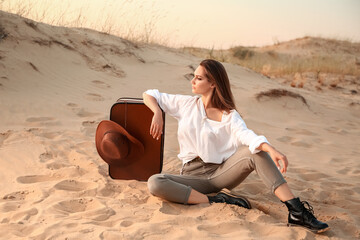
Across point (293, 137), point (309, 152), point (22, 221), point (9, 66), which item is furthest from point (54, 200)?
point (9, 66)

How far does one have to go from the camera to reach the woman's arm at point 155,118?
133 inches

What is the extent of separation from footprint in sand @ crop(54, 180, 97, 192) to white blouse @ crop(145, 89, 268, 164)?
2.73 ft

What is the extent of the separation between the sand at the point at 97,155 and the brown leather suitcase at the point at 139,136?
107 mm

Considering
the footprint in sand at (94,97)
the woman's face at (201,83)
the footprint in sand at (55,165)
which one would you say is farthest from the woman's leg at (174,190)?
the footprint in sand at (94,97)

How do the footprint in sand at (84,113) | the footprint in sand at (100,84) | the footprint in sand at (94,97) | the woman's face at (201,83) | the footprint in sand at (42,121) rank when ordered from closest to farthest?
the woman's face at (201,83) < the footprint in sand at (42,121) < the footprint in sand at (84,113) < the footprint in sand at (94,97) < the footprint in sand at (100,84)

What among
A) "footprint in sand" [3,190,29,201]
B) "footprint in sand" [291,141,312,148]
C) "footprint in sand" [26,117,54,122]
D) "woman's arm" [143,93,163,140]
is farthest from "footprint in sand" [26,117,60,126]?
"footprint in sand" [291,141,312,148]

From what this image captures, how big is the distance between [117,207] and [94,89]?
4679mm

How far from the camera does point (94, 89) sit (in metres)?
7.64

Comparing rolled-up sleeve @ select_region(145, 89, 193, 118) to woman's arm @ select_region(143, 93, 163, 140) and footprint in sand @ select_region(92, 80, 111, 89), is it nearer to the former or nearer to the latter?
woman's arm @ select_region(143, 93, 163, 140)

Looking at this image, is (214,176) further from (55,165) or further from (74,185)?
(55,165)

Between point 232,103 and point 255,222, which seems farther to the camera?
point 232,103

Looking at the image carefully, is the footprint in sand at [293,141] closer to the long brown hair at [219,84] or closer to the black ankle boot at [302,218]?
the long brown hair at [219,84]

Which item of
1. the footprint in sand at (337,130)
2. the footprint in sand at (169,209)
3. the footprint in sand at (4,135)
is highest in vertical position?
the footprint in sand at (337,130)

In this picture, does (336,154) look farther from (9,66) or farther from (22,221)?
(9,66)
